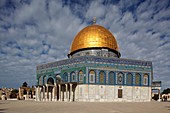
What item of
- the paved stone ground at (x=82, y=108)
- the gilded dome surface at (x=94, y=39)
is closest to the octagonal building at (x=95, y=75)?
the gilded dome surface at (x=94, y=39)

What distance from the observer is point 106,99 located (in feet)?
88.1

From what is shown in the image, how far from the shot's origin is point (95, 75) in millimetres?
26781

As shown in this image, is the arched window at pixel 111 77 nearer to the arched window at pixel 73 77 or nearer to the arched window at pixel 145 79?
the arched window at pixel 73 77

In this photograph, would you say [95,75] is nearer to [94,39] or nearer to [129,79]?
[129,79]

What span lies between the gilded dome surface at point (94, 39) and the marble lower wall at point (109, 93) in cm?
768

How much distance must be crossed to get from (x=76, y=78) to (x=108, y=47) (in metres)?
8.31

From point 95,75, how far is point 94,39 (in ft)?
24.4

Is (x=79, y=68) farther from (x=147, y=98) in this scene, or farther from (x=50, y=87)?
(x=147, y=98)

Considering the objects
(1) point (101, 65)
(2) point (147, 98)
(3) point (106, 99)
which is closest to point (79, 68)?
(1) point (101, 65)

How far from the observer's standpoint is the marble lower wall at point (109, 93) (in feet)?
85.8

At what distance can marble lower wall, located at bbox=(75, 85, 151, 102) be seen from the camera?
1030 inches

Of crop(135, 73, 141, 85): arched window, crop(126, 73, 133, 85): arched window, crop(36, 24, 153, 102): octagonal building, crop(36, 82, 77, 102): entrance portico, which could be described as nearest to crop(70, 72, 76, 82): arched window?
crop(36, 24, 153, 102): octagonal building

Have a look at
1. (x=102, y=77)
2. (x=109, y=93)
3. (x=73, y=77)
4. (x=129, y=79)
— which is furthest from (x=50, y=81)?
(x=129, y=79)

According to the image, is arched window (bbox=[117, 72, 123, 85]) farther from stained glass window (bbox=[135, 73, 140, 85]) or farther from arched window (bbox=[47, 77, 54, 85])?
arched window (bbox=[47, 77, 54, 85])
